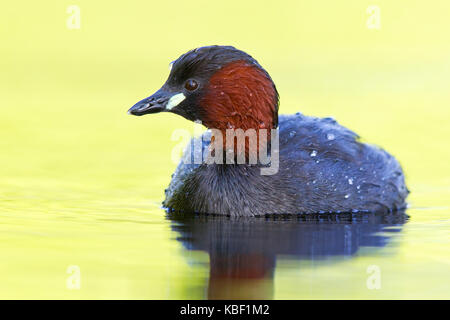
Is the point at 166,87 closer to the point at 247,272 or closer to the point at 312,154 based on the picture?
the point at 312,154

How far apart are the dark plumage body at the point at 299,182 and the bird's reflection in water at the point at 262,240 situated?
14 centimetres

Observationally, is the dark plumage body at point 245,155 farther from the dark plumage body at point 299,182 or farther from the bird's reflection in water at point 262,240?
the bird's reflection in water at point 262,240

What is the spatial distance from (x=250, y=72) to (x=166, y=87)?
85cm

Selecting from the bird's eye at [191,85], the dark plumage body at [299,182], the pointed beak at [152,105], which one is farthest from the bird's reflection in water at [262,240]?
the bird's eye at [191,85]

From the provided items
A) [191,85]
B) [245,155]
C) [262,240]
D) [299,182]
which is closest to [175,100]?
[191,85]

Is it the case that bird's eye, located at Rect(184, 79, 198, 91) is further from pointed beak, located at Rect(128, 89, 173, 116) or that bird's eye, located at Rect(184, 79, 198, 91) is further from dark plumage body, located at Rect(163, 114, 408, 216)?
dark plumage body, located at Rect(163, 114, 408, 216)

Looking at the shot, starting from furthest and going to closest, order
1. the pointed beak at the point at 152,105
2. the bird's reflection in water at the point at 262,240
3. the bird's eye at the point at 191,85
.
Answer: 1. the bird's eye at the point at 191,85
2. the pointed beak at the point at 152,105
3. the bird's reflection in water at the point at 262,240

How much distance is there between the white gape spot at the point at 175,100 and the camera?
422 inches

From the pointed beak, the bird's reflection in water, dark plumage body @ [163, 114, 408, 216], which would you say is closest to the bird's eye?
the pointed beak

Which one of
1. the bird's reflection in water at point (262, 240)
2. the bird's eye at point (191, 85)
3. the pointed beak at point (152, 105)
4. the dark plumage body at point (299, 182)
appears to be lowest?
the bird's reflection in water at point (262, 240)

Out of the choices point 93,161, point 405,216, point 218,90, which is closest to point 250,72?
point 218,90

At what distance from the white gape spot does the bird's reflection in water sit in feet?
3.62

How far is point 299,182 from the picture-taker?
432 inches

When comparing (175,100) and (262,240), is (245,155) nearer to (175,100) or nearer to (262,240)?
(175,100)
